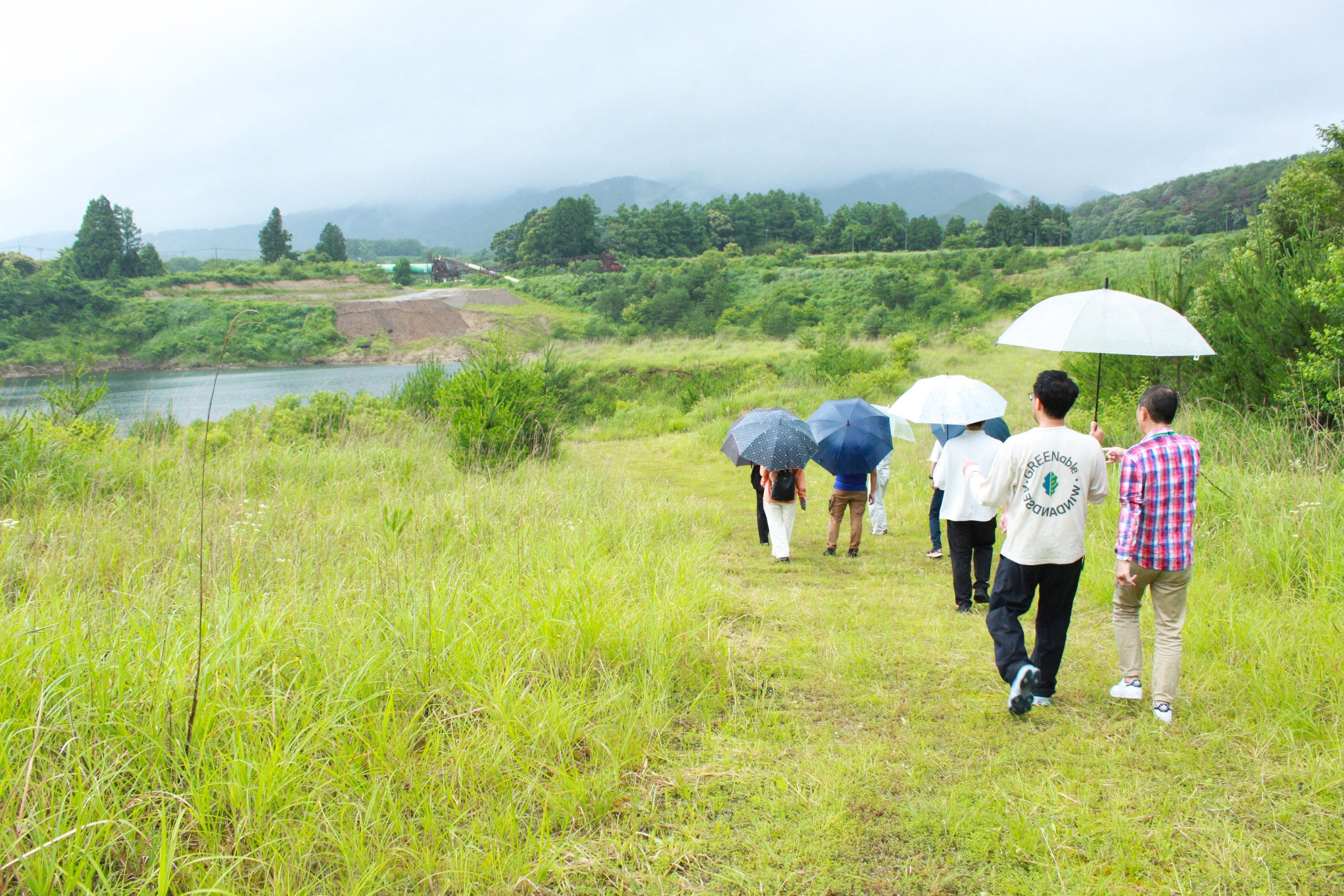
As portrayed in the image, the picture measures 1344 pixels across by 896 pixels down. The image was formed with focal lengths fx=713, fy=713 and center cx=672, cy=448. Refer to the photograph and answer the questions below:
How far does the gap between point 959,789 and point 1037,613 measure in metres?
1.09

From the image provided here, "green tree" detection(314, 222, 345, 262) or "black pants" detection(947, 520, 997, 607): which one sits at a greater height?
"green tree" detection(314, 222, 345, 262)

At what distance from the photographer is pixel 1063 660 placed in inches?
166

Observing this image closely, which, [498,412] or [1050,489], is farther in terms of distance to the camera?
[498,412]

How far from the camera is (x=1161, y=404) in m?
3.30

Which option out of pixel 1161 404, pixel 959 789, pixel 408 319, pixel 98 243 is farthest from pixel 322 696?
pixel 98 243

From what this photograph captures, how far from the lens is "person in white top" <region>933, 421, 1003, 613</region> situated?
4.95m

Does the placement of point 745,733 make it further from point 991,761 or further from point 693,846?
point 991,761

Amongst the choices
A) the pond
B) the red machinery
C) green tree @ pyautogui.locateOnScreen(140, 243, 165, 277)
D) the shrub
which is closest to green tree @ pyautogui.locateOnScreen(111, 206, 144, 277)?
green tree @ pyautogui.locateOnScreen(140, 243, 165, 277)

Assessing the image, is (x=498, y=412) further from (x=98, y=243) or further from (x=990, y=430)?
(x=98, y=243)

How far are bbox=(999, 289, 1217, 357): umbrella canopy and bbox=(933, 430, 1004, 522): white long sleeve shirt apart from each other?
39.2 inches

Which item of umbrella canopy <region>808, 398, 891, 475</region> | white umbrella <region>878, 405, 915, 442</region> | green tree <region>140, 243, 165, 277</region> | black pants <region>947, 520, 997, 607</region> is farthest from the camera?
green tree <region>140, 243, 165, 277</region>

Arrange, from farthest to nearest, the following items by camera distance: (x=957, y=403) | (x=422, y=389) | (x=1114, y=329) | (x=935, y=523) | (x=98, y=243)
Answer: (x=98, y=243), (x=422, y=389), (x=935, y=523), (x=957, y=403), (x=1114, y=329)

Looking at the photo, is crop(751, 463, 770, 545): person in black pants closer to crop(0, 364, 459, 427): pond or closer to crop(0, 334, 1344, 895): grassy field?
crop(0, 334, 1344, 895): grassy field

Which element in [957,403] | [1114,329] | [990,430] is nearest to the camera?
[1114,329]
